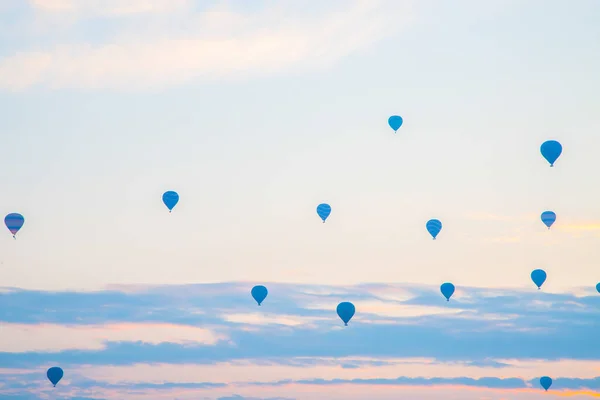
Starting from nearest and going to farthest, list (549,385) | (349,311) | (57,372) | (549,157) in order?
(549,157) < (349,311) < (57,372) < (549,385)

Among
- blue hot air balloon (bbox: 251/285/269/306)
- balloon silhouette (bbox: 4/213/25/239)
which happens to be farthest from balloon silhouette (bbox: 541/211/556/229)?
balloon silhouette (bbox: 4/213/25/239)

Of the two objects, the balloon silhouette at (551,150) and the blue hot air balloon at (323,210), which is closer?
the balloon silhouette at (551,150)

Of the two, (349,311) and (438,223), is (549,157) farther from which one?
(349,311)

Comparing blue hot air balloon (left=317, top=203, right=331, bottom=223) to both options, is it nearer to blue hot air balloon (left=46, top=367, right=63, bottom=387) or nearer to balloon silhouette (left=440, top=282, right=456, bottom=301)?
balloon silhouette (left=440, top=282, right=456, bottom=301)

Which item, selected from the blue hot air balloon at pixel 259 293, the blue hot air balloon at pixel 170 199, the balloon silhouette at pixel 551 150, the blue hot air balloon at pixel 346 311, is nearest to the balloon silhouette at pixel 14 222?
the blue hot air balloon at pixel 170 199

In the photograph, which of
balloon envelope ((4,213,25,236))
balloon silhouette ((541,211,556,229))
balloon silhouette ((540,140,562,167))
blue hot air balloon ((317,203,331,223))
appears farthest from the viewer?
balloon silhouette ((541,211,556,229))

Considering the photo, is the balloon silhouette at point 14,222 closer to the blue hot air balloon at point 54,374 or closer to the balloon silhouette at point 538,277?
the blue hot air balloon at point 54,374

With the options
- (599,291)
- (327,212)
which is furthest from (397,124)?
(599,291)
